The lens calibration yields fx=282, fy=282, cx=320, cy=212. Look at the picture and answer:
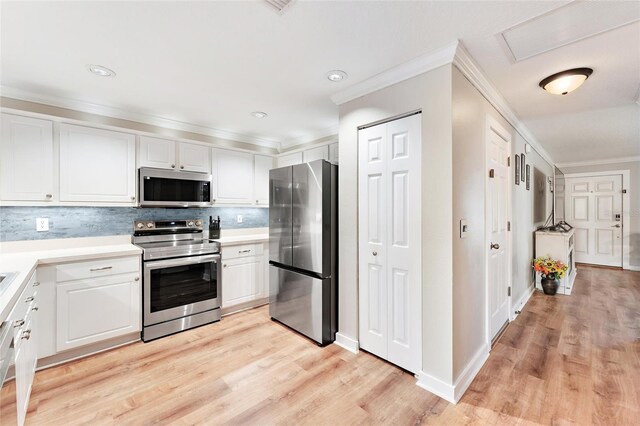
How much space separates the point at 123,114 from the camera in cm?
308

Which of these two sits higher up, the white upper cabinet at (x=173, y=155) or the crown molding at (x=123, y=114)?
the crown molding at (x=123, y=114)

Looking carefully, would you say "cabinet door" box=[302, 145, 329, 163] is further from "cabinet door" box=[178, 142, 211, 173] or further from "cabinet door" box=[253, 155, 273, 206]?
"cabinet door" box=[178, 142, 211, 173]

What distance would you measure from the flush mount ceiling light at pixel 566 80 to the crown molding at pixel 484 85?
14.6 inches

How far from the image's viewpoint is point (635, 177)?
5781 mm

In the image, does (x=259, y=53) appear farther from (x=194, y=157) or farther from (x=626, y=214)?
(x=626, y=214)

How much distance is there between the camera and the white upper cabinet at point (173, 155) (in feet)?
10.0

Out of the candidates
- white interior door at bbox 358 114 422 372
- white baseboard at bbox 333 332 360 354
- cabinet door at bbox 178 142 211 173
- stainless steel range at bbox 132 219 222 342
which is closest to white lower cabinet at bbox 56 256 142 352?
stainless steel range at bbox 132 219 222 342

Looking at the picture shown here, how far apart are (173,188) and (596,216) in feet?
27.6

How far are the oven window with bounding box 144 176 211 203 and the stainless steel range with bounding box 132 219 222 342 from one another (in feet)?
1.13

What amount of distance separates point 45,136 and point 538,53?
158 inches

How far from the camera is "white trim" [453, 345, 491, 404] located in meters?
1.90

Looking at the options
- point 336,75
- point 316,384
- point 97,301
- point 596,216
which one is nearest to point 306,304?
point 316,384

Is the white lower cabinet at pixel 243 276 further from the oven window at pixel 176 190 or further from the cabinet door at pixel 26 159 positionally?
the cabinet door at pixel 26 159

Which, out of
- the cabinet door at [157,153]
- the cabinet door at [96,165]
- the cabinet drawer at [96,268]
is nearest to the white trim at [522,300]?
the cabinet drawer at [96,268]
